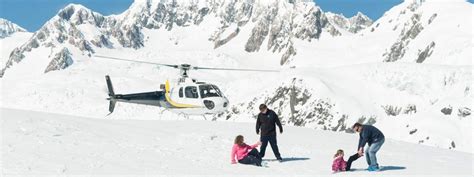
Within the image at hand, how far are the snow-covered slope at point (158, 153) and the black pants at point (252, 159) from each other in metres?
0.39

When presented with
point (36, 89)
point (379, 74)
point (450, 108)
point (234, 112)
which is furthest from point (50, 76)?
point (450, 108)

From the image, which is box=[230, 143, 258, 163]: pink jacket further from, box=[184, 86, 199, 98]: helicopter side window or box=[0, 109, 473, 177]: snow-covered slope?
box=[184, 86, 199, 98]: helicopter side window

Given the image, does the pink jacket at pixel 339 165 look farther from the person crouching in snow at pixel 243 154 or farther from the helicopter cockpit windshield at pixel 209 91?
the helicopter cockpit windshield at pixel 209 91

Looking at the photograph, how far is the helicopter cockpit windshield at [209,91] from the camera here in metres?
31.4

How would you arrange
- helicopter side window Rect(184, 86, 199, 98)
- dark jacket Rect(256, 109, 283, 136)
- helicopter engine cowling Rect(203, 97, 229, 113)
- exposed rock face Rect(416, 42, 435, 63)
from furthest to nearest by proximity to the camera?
exposed rock face Rect(416, 42, 435, 63), helicopter side window Rect(184, 86, 199, 98), helicopter engine cowling Rect(203, 97, 229, 113), dark jacket Rect(256, 109, 283, 136)

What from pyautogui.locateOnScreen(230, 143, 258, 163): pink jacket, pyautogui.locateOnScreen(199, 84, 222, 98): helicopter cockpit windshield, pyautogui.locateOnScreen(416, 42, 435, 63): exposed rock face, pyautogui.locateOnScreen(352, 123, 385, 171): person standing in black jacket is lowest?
pyautogui.locateOnScreen(230, 143, 258, 163): pink jacket

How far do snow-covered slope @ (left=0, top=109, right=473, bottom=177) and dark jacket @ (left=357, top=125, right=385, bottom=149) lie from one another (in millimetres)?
900

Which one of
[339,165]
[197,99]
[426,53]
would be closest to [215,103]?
[197,99]

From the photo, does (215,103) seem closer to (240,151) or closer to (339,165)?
(240,151)

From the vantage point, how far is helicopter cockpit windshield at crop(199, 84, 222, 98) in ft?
103

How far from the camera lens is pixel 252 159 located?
1658 cm

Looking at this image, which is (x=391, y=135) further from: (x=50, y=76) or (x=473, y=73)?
(x=50, y=76)

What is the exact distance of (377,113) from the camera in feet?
341

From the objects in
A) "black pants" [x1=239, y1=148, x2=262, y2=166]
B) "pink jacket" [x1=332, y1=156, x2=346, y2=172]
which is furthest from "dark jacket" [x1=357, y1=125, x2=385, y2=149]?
"black pants" [x1=239, y1=148, x2=262, y2=166]
